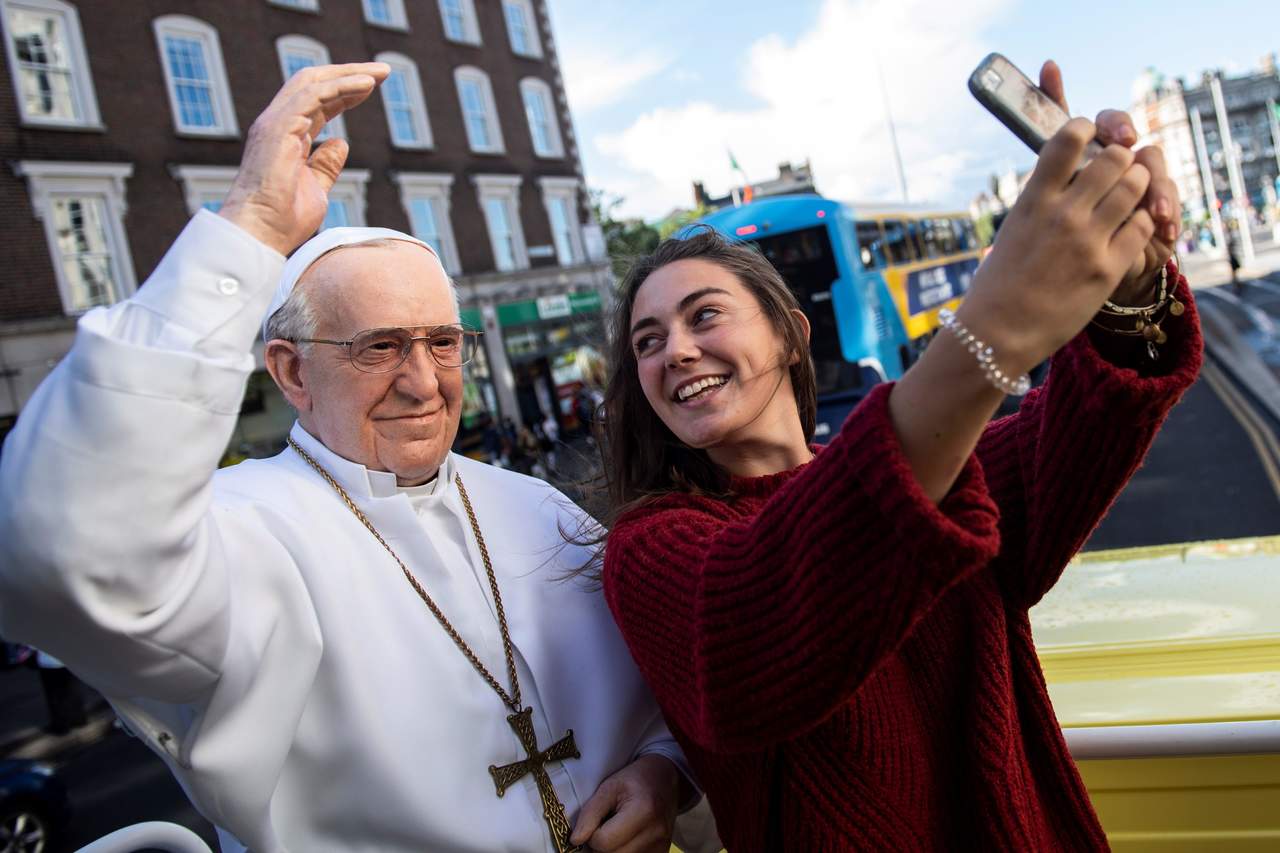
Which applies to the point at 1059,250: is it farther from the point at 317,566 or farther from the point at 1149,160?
the point at 317,566

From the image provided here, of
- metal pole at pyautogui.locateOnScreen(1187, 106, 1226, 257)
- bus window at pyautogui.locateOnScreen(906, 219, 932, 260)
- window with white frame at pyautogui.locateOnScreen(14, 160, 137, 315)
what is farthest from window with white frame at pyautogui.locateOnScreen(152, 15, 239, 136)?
metal pole at pyautogui.locateOnScreen(1187, 106, 1226, 257)

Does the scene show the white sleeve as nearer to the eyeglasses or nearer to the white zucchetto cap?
the eyeglasses

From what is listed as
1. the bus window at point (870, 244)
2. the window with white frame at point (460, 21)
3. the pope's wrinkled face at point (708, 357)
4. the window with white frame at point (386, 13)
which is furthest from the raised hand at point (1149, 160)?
the window with white frame at point (460, 21)

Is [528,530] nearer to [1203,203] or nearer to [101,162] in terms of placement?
[101,162]

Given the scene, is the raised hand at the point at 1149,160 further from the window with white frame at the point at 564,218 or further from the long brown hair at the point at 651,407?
the window with white frame at the point at 564,218

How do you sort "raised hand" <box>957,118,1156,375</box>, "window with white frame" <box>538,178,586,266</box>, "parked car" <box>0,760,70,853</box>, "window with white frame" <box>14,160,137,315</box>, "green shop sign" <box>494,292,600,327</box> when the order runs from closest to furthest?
1. "raised hand" <box>957,118,1156,375</box>
2. "parked car" <box>0,760,70,853</box>
3. "window with white frame" <box>14,160,137,315</box>
4. "green shop sign" <box>494,292,600,327</box>
5. "window with white frame" <box>538,178,586,266</box>

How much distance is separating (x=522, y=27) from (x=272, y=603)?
26289 mm

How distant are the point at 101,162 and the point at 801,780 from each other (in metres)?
17.7

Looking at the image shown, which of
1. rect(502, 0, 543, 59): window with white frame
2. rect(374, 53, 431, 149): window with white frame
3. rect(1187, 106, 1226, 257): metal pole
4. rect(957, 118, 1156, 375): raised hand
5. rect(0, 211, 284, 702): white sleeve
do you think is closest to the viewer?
rect(957, 118, 1156, 375): raised hand

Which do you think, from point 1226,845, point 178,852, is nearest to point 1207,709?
point 1226,845

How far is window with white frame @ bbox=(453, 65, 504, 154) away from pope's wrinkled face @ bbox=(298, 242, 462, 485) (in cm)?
2227

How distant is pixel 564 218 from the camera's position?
2523 cm

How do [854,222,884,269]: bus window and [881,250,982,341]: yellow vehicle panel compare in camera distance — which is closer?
[854,222,884,269]: bus window

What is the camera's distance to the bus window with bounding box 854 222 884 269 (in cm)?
1314
